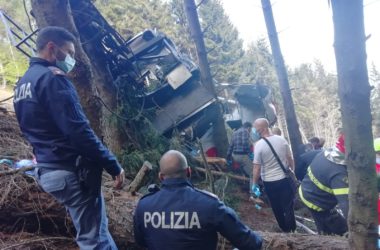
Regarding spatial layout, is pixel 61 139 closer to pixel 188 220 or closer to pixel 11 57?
pixel 188 220

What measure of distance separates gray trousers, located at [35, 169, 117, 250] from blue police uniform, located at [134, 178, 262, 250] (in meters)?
0.48

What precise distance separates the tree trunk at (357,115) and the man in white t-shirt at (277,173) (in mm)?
3253

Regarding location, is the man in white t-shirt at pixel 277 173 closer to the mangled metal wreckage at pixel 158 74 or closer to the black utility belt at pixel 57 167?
the mangled metal wreckage at pixel 158 74

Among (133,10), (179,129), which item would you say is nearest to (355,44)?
(179,129)

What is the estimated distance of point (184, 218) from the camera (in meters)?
2.22

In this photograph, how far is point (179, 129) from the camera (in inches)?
312

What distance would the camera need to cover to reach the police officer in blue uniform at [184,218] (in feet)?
Answer: 7.25

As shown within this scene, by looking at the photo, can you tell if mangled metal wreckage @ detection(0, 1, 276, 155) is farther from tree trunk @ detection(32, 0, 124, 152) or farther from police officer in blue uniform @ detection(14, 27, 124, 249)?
police officer in blue uniform @ detection(14, 27, 124, 249)

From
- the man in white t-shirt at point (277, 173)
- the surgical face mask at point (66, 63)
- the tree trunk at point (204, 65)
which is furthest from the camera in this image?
the tree trunk at point (204, 65)

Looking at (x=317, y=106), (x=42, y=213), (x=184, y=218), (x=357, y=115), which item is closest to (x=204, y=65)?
(x=42, y=213)

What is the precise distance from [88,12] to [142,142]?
8.49 feet

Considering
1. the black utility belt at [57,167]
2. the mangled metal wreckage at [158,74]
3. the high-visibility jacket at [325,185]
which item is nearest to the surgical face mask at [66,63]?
the black utility belt at [57,167]

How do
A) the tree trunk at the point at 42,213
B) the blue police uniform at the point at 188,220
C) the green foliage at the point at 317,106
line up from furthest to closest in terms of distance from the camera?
the green foliage at the point at 317,106
the tree trunk at the point at 42,213
the blue police uniform at the point at 188,220

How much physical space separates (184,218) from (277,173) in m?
3.32
